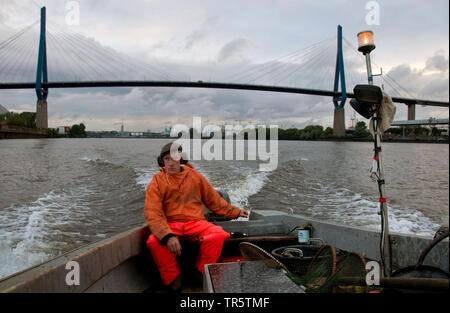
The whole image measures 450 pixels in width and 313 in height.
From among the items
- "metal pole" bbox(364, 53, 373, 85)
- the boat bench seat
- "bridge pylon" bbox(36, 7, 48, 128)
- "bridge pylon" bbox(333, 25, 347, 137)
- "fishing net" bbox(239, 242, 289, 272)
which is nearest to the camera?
the boat bench seat

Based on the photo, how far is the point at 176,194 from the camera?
8.41 ft

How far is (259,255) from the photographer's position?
6.41 ft

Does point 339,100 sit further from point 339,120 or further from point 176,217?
point 176,217

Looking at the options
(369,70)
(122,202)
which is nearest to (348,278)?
(369,70)

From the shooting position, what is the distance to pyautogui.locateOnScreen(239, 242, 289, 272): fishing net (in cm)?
184

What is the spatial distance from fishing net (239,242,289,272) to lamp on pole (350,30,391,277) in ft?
2.35

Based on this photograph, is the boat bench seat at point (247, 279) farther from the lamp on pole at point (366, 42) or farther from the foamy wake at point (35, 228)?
the foamy wake at point (35, 228)

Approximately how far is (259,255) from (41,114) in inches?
1924

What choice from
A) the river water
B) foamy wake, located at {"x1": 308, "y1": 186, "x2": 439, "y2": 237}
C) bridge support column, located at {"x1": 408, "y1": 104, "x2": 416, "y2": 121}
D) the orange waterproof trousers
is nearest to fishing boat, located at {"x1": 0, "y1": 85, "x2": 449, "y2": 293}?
the orange waterproof trousers

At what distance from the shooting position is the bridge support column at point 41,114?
4232 centimetres

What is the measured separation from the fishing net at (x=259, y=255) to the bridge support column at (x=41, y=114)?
4766cm

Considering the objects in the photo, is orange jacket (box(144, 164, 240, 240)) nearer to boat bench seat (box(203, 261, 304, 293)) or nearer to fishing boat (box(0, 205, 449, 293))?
fishing boat (box(0, 205, 449, 293))
